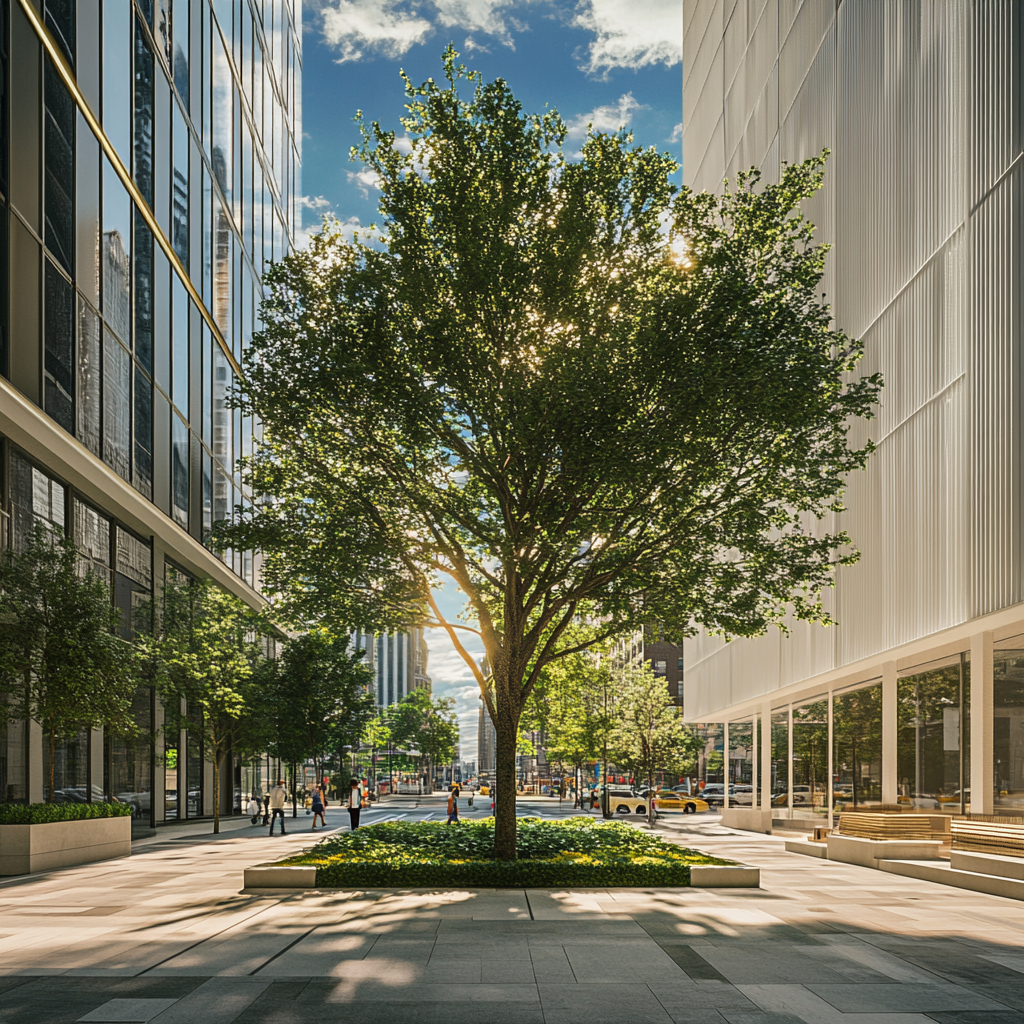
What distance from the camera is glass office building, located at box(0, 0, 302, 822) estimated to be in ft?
67.9

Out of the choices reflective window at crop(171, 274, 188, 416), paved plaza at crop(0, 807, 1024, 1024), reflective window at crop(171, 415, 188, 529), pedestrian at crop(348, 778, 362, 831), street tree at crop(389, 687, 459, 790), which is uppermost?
reflective window at crop(171, 274, 188, 416)

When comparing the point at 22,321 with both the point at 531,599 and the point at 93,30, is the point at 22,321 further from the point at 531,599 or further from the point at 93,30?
the point at 531,599

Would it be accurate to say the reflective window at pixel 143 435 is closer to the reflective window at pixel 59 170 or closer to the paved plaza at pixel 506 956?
the reflective window at pixel 59 170

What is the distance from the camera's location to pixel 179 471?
32.2 m

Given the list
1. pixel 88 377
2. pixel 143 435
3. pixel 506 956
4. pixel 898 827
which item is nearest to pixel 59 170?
pixel 88 377

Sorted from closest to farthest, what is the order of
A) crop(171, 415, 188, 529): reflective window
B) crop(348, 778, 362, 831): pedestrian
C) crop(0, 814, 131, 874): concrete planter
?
crop(0, 814, 131, 874): concrete planter
crop(348, 778, 362, 831): pedestrian
crop(171, 415, 188, 529): reflective window

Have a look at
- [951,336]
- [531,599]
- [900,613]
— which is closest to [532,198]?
[531,599]

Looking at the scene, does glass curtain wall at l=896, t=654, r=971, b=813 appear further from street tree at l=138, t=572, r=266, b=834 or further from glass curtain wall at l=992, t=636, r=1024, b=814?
street tree at l=138, t=572, r=266, b=834

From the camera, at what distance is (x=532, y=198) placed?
18141mm

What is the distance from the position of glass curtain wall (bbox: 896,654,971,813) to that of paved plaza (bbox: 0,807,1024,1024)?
6.32 m

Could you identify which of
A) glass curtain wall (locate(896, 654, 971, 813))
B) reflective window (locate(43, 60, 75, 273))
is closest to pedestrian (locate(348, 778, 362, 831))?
glass curtain wall (locate(896, 654, 971, 813))

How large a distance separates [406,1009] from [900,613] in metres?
17.0

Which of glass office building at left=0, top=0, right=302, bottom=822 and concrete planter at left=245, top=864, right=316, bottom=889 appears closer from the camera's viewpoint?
concrete planter at left=245, top=864, right=316, bottom=889

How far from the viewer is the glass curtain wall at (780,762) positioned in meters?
38.2
